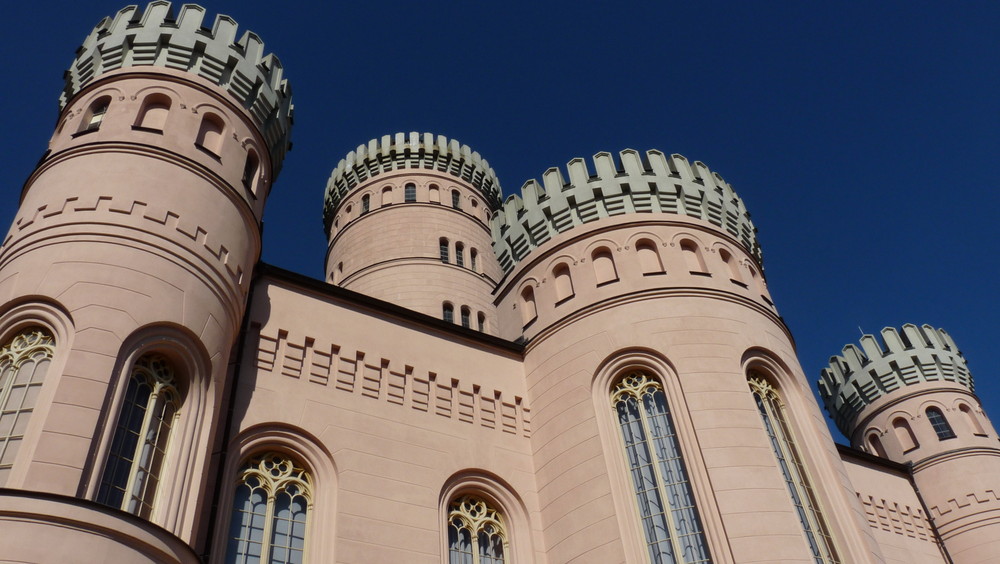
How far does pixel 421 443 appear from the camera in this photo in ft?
56.3

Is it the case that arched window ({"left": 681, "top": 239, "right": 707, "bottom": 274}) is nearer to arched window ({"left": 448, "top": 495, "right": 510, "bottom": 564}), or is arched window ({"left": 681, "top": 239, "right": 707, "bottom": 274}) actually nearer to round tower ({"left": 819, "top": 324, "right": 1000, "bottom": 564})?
arched window ({"left": 448, "top": 495, "right": 510, "bottom": 564})

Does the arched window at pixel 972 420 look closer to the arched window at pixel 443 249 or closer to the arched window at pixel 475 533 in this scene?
the arched window at pixel 443 249

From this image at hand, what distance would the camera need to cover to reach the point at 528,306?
877 inches

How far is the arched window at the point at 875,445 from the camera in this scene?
3197 centimetres

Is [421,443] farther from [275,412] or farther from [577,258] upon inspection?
[577,258]

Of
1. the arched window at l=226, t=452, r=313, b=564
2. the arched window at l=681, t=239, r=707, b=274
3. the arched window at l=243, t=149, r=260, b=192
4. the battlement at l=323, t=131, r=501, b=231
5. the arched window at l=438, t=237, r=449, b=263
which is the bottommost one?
the arched window at l=226, t=452, r=313, b=564

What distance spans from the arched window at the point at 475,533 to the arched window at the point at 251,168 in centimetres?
850

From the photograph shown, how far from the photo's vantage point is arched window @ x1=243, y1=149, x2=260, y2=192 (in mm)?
17922

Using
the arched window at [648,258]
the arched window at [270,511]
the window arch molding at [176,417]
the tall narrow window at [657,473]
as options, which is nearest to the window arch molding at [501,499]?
the tall narrow window at [657,473]

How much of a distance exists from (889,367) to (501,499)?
71.9ft

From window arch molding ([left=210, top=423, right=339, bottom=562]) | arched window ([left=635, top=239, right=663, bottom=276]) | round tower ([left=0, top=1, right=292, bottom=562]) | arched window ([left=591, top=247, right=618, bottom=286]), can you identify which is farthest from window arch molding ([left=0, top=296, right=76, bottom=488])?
arched window ([left=635, top=239, right=663, bottom=276])

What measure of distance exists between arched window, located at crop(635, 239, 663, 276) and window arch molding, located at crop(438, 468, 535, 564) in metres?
6.62

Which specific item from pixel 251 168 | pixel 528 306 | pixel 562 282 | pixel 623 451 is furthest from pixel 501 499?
pixel 251 168

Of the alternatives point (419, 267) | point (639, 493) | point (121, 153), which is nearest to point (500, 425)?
point (639, 493)
